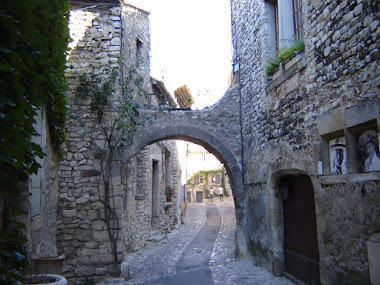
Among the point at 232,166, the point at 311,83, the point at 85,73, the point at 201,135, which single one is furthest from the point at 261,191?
the point at 85,73

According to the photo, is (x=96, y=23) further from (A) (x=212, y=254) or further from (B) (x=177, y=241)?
(B) (x=177, y=241)

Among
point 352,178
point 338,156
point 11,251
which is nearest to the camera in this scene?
point 11,251

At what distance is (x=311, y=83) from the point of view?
419cm

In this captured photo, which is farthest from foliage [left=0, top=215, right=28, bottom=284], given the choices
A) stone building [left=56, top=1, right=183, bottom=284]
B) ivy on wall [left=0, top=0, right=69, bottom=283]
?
stone building [left=56, top=1, right=183, bottom=284]

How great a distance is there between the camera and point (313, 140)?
13.6 ft

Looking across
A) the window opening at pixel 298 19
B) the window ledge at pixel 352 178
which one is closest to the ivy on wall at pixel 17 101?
the window ledge at pixel 352 178

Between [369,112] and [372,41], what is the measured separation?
2.05 ft

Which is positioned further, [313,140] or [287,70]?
[287,70]

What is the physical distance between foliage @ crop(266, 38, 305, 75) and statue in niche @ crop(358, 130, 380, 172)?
1.66 m

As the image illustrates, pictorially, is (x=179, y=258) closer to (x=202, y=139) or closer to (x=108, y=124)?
(x=202, y=139)

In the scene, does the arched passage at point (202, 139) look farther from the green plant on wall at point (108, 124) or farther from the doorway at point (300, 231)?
the doorway at point (300, 231)

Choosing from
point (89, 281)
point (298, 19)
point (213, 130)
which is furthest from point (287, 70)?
point (89, 281)

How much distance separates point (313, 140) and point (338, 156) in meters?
0.49

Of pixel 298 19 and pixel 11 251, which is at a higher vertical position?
pixel 298 19
